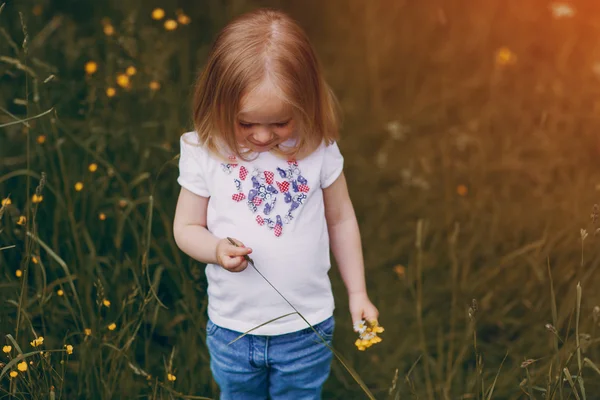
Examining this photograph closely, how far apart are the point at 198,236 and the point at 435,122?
2323 mm

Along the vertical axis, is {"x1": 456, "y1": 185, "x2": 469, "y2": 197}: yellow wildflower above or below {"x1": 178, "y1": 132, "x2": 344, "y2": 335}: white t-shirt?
below

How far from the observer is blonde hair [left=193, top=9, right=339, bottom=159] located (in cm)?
171

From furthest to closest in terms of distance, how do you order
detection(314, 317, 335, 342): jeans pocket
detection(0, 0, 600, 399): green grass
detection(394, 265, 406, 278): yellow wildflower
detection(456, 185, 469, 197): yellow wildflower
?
1. detection(456, 185, 469, 197): yellow wildflower
2. detection(394, 265, 406, 278): yellow wildflower
3. detection(0, 0, 600, 399): green grass
4. detection(314, 317, 335, 342): jeans pocket

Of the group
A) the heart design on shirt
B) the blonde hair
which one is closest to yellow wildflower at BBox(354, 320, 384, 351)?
the heart design on shirt

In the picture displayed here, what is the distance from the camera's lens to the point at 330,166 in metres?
1.89

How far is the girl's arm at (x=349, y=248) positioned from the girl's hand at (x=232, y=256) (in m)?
0.32

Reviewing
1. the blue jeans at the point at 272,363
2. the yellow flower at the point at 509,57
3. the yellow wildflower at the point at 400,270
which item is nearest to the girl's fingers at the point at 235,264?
the blue jeans at the point at 272,363

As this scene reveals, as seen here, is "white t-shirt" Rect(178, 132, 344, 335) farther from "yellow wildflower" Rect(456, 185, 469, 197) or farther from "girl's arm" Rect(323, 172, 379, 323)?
"yellow wildflower" Rect(456, 185, 469, 197)

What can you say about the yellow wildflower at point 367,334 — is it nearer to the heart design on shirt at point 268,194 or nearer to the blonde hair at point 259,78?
the heart design on shirt at point 268,194

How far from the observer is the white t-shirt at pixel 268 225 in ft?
5.92

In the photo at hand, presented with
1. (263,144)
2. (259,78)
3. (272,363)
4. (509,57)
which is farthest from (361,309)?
(509,57)

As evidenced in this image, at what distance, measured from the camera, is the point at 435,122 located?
156 inches

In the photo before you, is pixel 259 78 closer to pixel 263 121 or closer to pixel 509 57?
pixel 263 121

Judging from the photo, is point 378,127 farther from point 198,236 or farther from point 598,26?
point 198,236
